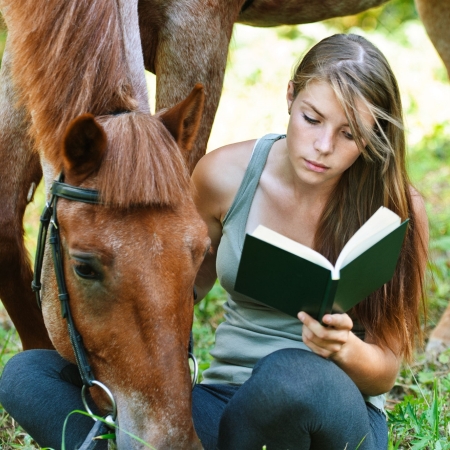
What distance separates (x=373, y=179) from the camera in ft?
8.11

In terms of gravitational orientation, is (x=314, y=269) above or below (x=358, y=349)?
above

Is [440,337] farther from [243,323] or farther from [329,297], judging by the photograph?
[329,297]

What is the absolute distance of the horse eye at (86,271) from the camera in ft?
6.49

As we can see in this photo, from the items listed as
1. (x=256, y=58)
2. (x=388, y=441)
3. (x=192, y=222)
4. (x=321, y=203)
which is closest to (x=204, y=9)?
(x=321, y=203)

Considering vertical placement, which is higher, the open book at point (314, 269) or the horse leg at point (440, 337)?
the open book at point (314, 269)

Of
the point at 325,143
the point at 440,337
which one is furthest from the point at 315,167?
the point at 440,337

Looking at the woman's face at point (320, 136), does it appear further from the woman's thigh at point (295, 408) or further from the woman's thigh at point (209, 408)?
the woman's thigh at point (209, 408)

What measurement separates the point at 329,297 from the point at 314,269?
0.29 feet

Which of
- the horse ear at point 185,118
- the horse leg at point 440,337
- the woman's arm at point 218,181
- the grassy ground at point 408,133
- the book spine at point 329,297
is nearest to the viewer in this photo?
the book spine at point 329,297

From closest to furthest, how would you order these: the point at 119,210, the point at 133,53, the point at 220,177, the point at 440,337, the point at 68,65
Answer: the point at 119,210 < the point at 68,65 < the point at 133,53 < the point at 220,177 < the point at 440,337

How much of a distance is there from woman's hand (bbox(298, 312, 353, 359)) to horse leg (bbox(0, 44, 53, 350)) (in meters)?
1.50

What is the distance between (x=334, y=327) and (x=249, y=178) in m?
0.71

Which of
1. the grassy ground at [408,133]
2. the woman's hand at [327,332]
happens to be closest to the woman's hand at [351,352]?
the woman's hand at [327,332]

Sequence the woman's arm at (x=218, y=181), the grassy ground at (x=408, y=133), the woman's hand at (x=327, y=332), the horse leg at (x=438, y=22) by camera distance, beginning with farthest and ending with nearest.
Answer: the horse leg at (x=438, y=22) < the grassy ground at (x=408, y=133) < the woman's arm at (x=218, y=181) < the woman's hand at (x=327, y=332)
